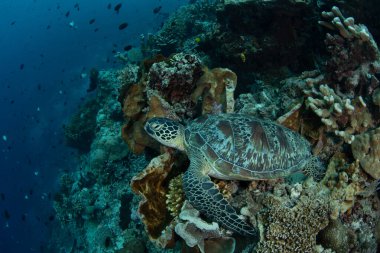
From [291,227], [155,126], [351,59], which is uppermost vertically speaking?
[351,59]

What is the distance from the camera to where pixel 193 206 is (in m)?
3.12

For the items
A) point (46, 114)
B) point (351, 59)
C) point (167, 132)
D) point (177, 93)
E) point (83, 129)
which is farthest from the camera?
point (46, 114)

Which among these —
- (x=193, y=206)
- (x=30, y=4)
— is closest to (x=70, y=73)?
(x=193, y=206)

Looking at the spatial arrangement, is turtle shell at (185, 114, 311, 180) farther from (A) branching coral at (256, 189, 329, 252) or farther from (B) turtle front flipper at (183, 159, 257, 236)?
(A) branching coral at (256, 189, 329, 252)

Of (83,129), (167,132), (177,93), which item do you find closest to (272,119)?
(177,93)

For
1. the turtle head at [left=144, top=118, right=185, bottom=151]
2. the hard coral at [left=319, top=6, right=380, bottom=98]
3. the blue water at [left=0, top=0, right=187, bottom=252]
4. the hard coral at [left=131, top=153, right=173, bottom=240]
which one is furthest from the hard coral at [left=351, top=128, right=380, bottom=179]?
the blue water at [left=0, top=0, right=187, bottom=252]

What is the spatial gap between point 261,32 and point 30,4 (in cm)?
12077

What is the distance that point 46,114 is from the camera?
85.4 ft

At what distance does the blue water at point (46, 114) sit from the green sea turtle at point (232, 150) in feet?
29.2

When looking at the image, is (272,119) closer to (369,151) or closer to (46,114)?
(369,151)

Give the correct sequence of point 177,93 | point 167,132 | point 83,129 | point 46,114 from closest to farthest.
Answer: point 167,132 → point 177,93 → point 83,129 → point 46,114

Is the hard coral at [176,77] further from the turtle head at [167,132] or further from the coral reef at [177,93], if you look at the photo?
the turtle head at [167,132]

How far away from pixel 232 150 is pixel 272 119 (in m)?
1.19

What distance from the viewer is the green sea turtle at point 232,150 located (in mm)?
3297
